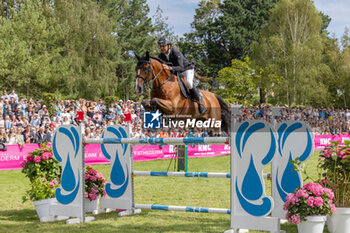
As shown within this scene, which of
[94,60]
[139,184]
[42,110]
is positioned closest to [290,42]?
[94,60]

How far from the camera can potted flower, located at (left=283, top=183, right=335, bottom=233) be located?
12.4 ft

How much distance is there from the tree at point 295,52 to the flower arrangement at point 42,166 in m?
33.3

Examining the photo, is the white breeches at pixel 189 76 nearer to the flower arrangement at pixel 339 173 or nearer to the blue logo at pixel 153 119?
the blue logo at pixel 153 119

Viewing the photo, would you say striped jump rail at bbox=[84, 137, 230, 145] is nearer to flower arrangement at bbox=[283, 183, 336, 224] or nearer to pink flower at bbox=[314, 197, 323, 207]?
flower arrangement at bbox=[283, 183, 336, 224]

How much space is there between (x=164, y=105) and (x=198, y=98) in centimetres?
95

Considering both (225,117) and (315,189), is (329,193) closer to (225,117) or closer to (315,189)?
(315,189)

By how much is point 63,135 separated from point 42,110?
10074mm

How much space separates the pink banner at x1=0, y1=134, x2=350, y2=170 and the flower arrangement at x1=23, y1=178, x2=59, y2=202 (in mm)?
6239

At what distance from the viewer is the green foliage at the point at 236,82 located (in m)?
35.3

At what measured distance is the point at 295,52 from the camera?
1428 inches

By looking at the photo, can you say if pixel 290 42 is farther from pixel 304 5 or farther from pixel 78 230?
pixel 78 230

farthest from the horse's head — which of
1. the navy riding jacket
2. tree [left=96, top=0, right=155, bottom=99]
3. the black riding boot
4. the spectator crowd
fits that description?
tree [left=96, top=0, right=155, bottom=99]

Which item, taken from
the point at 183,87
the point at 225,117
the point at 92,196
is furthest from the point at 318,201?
the point at 225,117

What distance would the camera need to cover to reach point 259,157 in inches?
160
